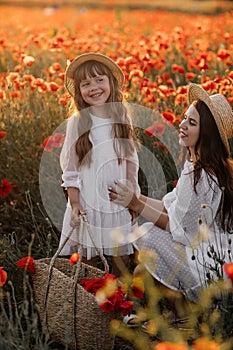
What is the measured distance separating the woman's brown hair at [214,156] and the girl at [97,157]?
432 mm

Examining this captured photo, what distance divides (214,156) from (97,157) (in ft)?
1.95

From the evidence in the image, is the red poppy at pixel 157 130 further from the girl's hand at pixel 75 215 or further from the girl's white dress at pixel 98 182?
the girl's hand at pixel 75 215

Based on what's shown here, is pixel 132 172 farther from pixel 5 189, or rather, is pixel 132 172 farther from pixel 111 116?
pixel 5 189

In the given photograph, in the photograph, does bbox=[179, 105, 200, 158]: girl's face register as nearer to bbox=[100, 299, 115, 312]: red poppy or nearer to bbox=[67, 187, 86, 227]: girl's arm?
bbox=[67, 187, 86, 227]: girl's arm

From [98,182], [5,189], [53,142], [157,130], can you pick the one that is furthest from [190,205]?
[5,189]

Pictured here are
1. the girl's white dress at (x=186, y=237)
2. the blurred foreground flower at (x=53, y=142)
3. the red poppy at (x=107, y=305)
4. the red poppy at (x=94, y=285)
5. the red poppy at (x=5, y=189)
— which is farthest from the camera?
the red poppy at (x=5, y=189)

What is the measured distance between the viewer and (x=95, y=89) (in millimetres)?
3420

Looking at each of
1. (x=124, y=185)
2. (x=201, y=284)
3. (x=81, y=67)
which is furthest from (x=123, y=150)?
(x=201, y=284)

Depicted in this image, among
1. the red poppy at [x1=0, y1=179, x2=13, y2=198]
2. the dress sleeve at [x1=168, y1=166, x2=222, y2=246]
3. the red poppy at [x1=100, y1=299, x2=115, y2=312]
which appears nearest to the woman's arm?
the dress sleeve at [x1=168, y1=166, x2=222, y2=246]

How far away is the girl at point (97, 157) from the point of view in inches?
134

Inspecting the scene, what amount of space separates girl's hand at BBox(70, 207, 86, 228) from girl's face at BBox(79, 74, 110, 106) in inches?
20.9

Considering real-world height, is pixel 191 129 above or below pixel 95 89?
below

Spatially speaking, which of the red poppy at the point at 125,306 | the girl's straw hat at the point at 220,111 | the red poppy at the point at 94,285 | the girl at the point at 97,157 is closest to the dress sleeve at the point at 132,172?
the girl at the point at 97,157

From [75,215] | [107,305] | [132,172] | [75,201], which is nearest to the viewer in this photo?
[107,305]
